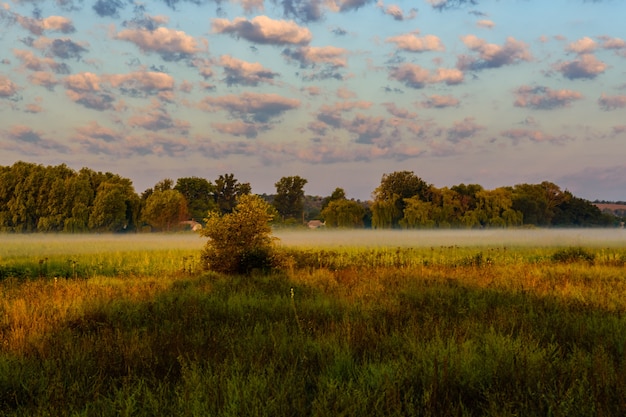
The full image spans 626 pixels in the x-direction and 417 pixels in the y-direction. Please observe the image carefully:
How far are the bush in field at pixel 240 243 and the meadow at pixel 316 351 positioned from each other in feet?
13.6

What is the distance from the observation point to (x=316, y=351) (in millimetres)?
5238

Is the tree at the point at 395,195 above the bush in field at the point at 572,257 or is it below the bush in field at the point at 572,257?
above

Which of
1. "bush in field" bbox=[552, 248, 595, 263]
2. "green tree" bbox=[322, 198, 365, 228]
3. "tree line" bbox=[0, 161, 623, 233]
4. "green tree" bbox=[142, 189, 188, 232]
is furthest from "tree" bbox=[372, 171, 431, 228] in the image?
"bush in field" bbox=[552, 248, 595, 263]

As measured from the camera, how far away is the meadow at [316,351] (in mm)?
3730

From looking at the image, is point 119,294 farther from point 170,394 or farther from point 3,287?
point 170,394

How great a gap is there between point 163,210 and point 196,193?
107ft

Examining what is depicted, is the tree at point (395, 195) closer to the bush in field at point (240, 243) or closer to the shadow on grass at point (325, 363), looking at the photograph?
the bush in field at point (240, 243)

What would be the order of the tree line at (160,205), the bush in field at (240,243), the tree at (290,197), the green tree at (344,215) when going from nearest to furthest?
the bush in field at (240,243)
the tree line at (160,205)
the green tree at (344,215)
the tree at (290,197)

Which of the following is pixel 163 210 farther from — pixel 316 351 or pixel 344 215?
pixel 316 351

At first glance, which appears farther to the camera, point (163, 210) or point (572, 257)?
point (163, 210)

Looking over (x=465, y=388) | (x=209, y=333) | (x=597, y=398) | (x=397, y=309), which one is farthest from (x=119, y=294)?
(x=597, y=398)

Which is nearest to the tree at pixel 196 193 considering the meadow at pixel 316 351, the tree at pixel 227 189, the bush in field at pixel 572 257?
the tree at pixel 227 189

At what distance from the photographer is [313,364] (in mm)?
4965

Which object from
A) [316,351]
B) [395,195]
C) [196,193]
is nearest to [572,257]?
[316,351]
